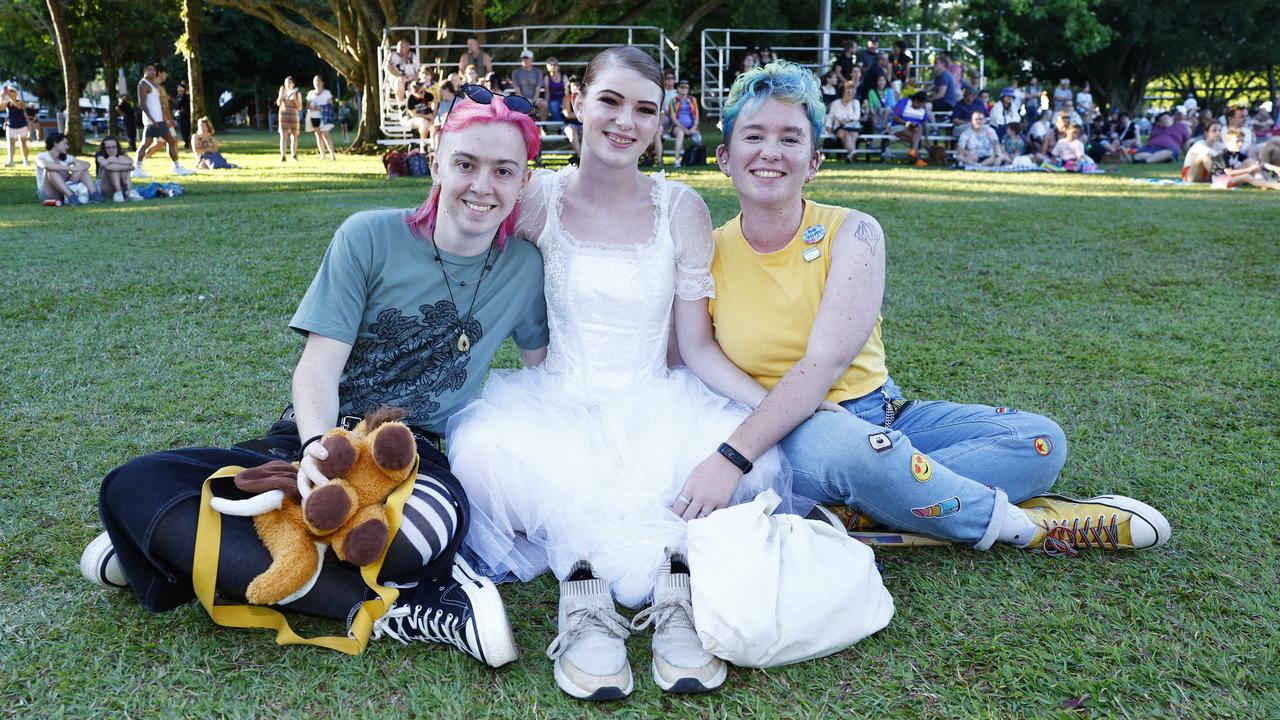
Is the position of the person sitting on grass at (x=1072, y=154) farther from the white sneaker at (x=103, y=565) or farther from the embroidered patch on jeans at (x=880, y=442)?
the white sneaker at (x=103, y=565)

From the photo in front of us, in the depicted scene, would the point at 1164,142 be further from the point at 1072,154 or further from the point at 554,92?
the point at 554,92

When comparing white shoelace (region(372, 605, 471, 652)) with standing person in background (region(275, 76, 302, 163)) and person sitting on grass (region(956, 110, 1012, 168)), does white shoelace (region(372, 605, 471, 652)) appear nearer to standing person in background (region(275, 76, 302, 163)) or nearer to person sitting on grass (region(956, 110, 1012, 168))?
person sitting on grass (region(956, 110, 1012, 168))

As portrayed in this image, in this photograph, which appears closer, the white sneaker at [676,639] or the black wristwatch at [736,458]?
the white sneaker at [676,639]

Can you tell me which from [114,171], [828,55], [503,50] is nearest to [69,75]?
[114,171]

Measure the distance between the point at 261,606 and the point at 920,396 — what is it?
3.14 metres

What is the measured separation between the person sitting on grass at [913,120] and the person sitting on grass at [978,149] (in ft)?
2.69

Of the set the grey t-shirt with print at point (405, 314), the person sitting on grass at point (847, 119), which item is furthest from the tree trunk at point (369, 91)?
the grey t-shirt with print at point (405, 314)

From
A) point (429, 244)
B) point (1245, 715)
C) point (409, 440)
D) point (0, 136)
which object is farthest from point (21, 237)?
point (0, 136)

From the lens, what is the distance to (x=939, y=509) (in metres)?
2.69

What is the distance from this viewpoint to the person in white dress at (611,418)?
2.39 meters

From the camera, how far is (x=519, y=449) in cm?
270

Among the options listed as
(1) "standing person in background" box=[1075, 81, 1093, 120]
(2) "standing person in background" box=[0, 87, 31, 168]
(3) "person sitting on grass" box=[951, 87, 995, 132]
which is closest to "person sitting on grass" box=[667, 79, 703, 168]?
(3) "person sitting on grass" box=[951, 87, 995, 132]

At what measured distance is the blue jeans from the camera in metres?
2.66

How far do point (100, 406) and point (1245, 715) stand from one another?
4.37 meters
